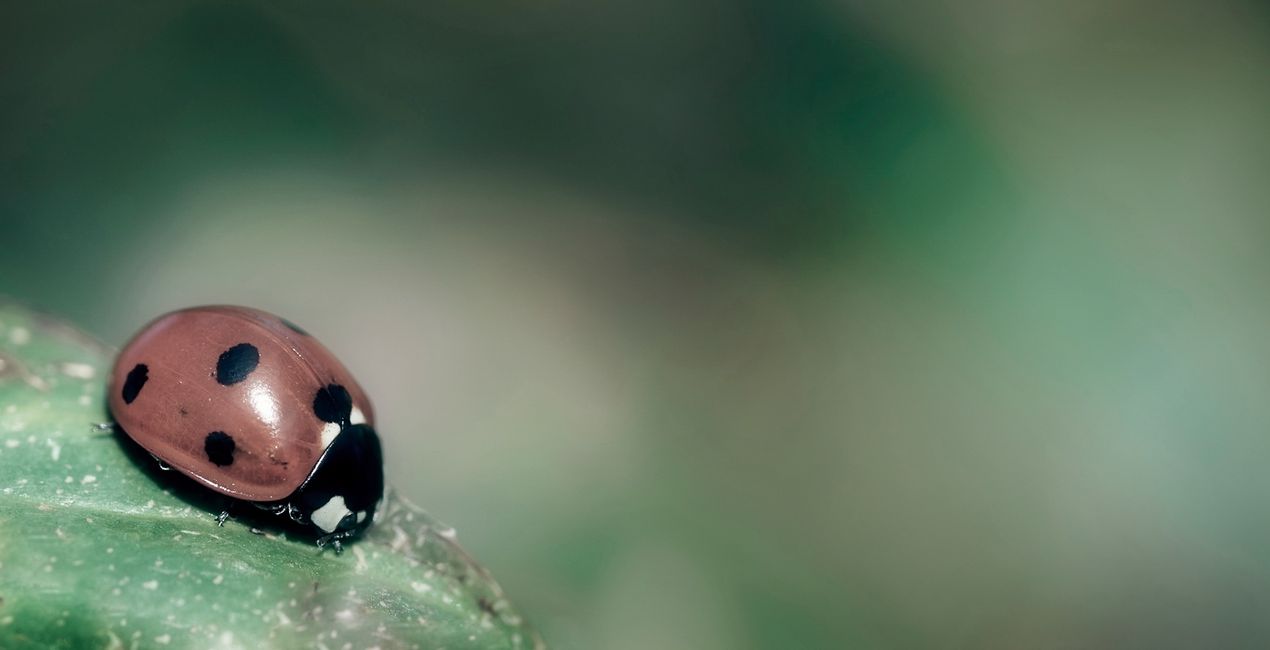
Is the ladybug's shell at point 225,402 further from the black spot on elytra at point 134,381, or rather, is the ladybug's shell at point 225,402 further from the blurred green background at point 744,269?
the blurred green background at point 744,269

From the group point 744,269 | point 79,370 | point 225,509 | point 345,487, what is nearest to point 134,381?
point 79,370

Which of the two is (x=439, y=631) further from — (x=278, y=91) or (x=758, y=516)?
(x=278, y=91)

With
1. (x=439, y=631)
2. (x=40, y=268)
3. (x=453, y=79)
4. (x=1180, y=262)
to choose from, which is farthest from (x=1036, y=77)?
(x=40, y=268)

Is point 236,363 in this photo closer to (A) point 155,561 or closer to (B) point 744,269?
(A) point 155,561

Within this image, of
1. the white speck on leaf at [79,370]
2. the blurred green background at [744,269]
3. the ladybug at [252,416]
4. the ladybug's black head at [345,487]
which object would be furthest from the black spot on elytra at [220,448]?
the blurred green background at [744,269]

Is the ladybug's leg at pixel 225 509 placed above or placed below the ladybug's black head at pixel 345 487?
below

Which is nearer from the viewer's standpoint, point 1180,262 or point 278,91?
point 1180,262
